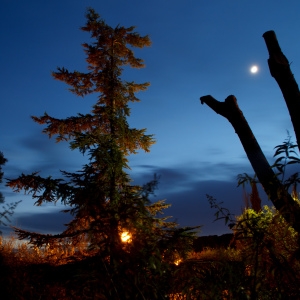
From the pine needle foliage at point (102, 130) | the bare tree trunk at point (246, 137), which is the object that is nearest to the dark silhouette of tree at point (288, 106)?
the bare tree trunk at point (246, 137)

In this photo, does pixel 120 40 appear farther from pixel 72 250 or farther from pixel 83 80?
pixel 72 250

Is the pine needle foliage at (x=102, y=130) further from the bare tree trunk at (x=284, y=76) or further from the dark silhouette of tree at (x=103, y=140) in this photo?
the bare tree trunk at (x=284, y=76)

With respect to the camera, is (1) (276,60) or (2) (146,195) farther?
(1) (276,60)

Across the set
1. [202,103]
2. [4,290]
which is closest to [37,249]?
[4,290]

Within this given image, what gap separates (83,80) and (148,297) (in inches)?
368

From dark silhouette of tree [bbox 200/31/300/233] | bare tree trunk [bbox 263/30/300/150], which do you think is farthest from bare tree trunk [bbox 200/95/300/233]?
bare tree trunk [bbox 263/30/300/150]

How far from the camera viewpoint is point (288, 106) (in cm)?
452

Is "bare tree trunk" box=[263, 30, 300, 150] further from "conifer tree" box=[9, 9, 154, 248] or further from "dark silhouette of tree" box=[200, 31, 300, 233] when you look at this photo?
"conifer tree" box=[9, 9, 154, 248]

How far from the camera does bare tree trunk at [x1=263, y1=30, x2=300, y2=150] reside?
4.39 m

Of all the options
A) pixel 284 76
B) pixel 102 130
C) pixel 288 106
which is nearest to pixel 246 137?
pixel 288 106

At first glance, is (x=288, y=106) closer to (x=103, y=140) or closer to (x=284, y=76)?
(x=284, y=76)

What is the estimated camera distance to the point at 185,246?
7.20m

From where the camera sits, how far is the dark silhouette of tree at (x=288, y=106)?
4.48 metres

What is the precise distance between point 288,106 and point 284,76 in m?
0.50
